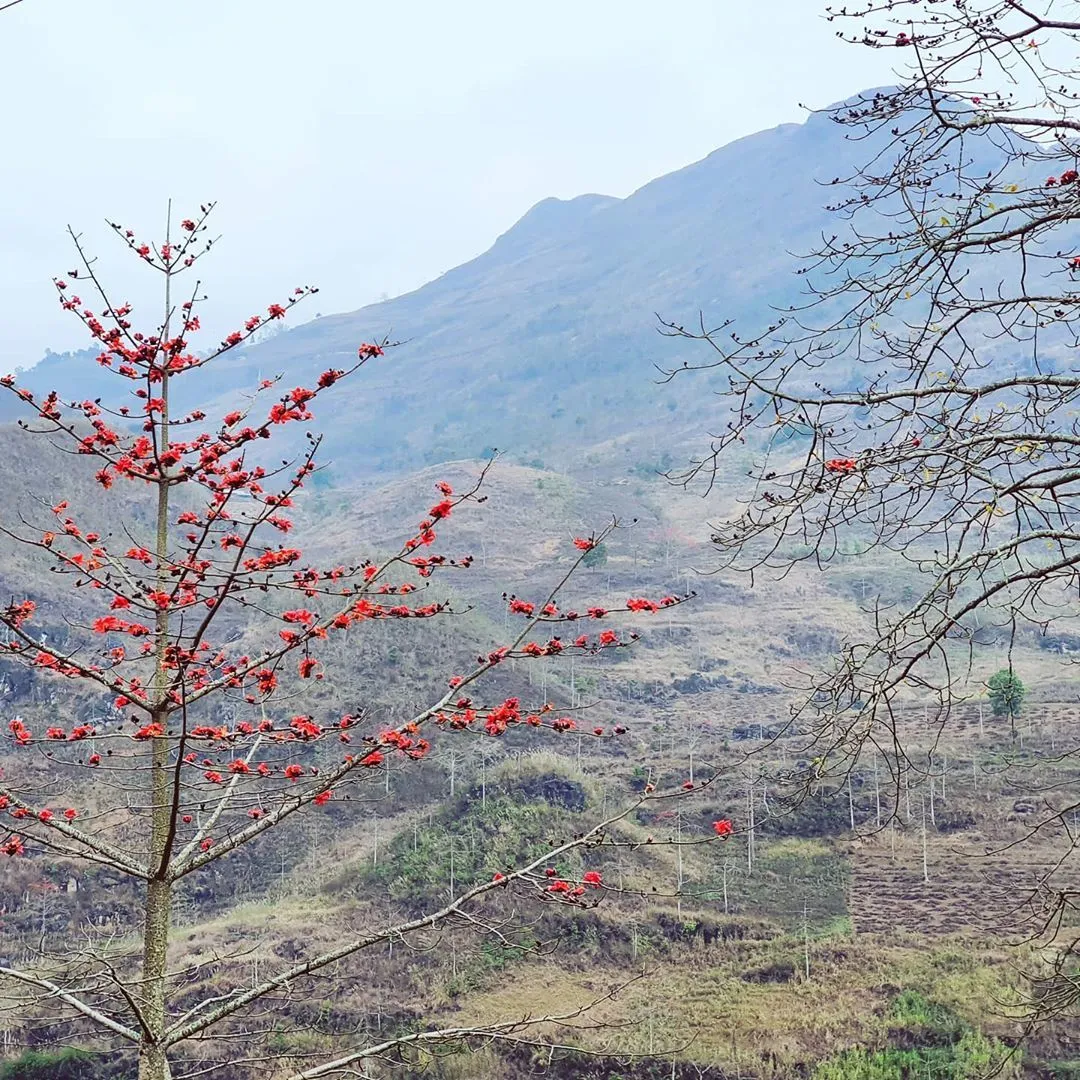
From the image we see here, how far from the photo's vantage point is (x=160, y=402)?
400cm

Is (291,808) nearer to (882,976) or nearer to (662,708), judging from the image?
(882,976)

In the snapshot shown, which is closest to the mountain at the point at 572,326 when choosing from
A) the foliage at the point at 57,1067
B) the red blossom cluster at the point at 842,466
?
A: the foliage at the point at 57,1067

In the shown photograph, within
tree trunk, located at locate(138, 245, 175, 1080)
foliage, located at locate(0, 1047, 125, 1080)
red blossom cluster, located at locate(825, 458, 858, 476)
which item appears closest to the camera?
red blossom cluster, located at locate(825, 458, 858, 476)

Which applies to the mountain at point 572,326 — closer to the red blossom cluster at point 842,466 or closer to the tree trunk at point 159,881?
the tree trunk at point 159,881

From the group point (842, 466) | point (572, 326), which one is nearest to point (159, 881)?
point (842, 466)

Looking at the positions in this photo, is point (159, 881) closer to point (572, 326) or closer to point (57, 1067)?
point (57, 1067)

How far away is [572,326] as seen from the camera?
136 m

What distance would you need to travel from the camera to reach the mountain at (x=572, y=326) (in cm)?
10825

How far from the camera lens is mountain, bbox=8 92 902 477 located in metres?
108

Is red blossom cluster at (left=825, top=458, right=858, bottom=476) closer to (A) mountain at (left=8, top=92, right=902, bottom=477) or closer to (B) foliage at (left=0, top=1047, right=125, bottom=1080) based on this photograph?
(B) foliage at (left=0, top=1047, right=125, bottom=1080)

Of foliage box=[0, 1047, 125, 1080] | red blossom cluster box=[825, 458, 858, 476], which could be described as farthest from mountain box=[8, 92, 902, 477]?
red blossom cluster box=[825, 458, 858, 476]

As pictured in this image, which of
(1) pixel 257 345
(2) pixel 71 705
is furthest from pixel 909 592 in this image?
(1) pixel 257 345

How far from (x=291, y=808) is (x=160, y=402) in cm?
173

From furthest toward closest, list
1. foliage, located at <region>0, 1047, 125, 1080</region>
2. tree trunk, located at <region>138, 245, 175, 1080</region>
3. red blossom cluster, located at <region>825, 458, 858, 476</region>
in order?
1. foliage, located at <region>0, 1047, 125, 1080</region>
2. tree trunk, located at <region>138, 245, 175, 1080</region>
3. red blossom cluster, located at <region>825, 458, 858, 476</region>
